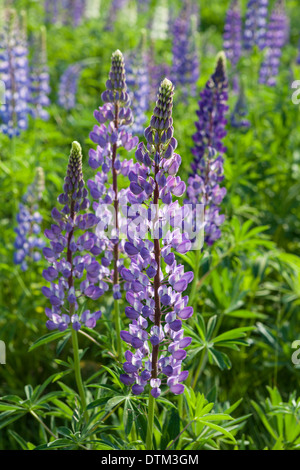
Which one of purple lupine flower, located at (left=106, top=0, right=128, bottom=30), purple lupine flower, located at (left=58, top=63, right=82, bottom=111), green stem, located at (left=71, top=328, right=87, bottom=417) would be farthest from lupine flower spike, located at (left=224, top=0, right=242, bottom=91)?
green stem, located at (left=71, top=328, right=87, bottom=417)

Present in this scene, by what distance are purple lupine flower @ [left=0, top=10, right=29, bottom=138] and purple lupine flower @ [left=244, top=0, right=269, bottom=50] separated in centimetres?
237

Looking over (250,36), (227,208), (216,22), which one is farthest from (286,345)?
(216,22)

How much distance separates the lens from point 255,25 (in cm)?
549

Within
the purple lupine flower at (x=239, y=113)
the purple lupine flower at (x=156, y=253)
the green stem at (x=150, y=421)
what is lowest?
the green stem at (x=150, y=421)

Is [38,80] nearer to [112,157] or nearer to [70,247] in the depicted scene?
[112,157]

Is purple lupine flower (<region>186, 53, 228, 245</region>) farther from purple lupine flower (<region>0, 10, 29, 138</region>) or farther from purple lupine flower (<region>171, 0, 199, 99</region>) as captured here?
purple lupine flower (<region>171, 0, 199, 99</region>)

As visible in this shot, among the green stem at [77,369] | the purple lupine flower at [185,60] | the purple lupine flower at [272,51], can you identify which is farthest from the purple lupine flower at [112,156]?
the purple lupine flower at [272,51]

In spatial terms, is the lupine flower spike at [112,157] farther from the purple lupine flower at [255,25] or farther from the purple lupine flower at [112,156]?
the purple lupine flower at [255,25]

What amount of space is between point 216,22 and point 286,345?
419 inches

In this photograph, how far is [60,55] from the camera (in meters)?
7.94

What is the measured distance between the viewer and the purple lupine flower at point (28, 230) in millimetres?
3400

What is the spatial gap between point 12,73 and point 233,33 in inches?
112

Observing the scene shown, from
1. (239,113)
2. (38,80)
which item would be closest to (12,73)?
(38,80)

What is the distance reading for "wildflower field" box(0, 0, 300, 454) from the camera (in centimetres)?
188
